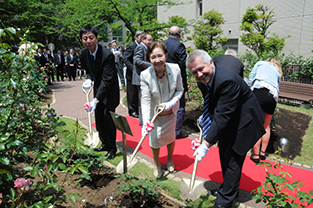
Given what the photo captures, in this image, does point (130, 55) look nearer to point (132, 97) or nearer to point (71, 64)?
point (132, 97)

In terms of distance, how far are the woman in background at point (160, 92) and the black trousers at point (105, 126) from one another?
3.40 feet

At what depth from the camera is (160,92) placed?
11.2 ft

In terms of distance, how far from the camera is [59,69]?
1561 cm

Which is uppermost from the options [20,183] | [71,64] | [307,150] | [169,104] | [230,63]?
[230,63]

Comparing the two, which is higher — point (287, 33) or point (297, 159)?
point (287, 33)

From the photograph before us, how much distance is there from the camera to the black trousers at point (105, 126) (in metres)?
4.19

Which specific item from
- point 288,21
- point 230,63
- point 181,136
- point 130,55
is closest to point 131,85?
point 130,55

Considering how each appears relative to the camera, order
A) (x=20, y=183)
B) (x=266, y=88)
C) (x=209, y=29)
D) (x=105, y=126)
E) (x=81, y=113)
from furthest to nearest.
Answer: (x=209, y=29) → (x=81, y=113) → (x=105, y=126) → (x=266, y=88) → (x=20, y=183)

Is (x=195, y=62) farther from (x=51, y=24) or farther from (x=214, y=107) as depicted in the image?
(x=51, y=24)

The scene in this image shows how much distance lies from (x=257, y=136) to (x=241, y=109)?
0.37m

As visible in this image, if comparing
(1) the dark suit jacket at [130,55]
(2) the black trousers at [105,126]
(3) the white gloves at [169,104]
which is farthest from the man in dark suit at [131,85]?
(3) the white gloves at [169,104]

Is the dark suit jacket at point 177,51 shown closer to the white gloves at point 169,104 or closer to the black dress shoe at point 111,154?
the white gloves at point 169,104

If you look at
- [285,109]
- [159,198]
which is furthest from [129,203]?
[285,109]

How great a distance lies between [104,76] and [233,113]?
2.27 metres
